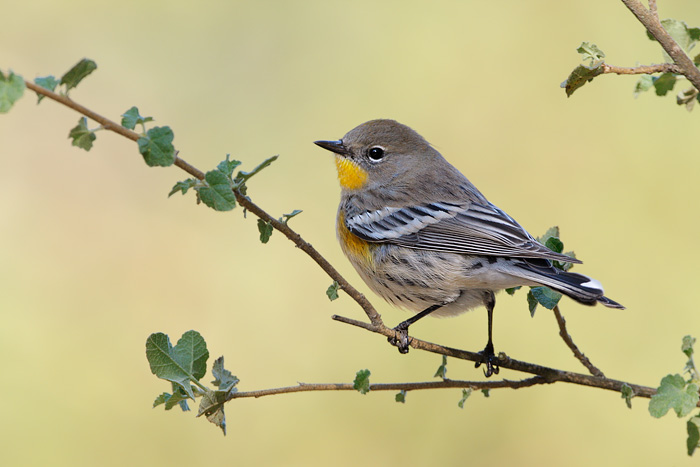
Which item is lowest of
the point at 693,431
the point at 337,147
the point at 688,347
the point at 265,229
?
the point at 693,431

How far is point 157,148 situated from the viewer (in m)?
2.00

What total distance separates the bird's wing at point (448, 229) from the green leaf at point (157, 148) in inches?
71.7

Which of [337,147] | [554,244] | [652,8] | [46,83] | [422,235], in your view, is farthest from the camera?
[337,147]

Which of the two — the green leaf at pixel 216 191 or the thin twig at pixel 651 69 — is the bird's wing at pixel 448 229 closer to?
the thin twig at pixel 651 69

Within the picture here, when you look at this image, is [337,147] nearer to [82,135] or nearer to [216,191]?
[216,191]

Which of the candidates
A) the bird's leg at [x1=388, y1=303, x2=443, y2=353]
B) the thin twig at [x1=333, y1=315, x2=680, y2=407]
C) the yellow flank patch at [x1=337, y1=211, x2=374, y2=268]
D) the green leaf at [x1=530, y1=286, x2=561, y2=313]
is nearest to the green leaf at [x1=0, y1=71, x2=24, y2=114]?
the thin twig at [x1=333, y1=315, x2=680, y2=407]

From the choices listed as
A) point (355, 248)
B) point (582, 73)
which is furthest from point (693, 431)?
point (355, 248)

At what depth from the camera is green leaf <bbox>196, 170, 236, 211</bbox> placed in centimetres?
212

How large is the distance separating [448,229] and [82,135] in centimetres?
225

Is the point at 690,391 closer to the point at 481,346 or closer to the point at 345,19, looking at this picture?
the point at 481,346

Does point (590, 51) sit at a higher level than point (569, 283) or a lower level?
higher

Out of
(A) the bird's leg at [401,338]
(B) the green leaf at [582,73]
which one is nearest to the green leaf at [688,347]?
(B) the green leaf at [582,73]

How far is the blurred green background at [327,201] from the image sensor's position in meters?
5.54

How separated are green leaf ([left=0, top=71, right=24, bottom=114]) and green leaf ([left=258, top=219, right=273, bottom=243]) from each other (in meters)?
0.89
